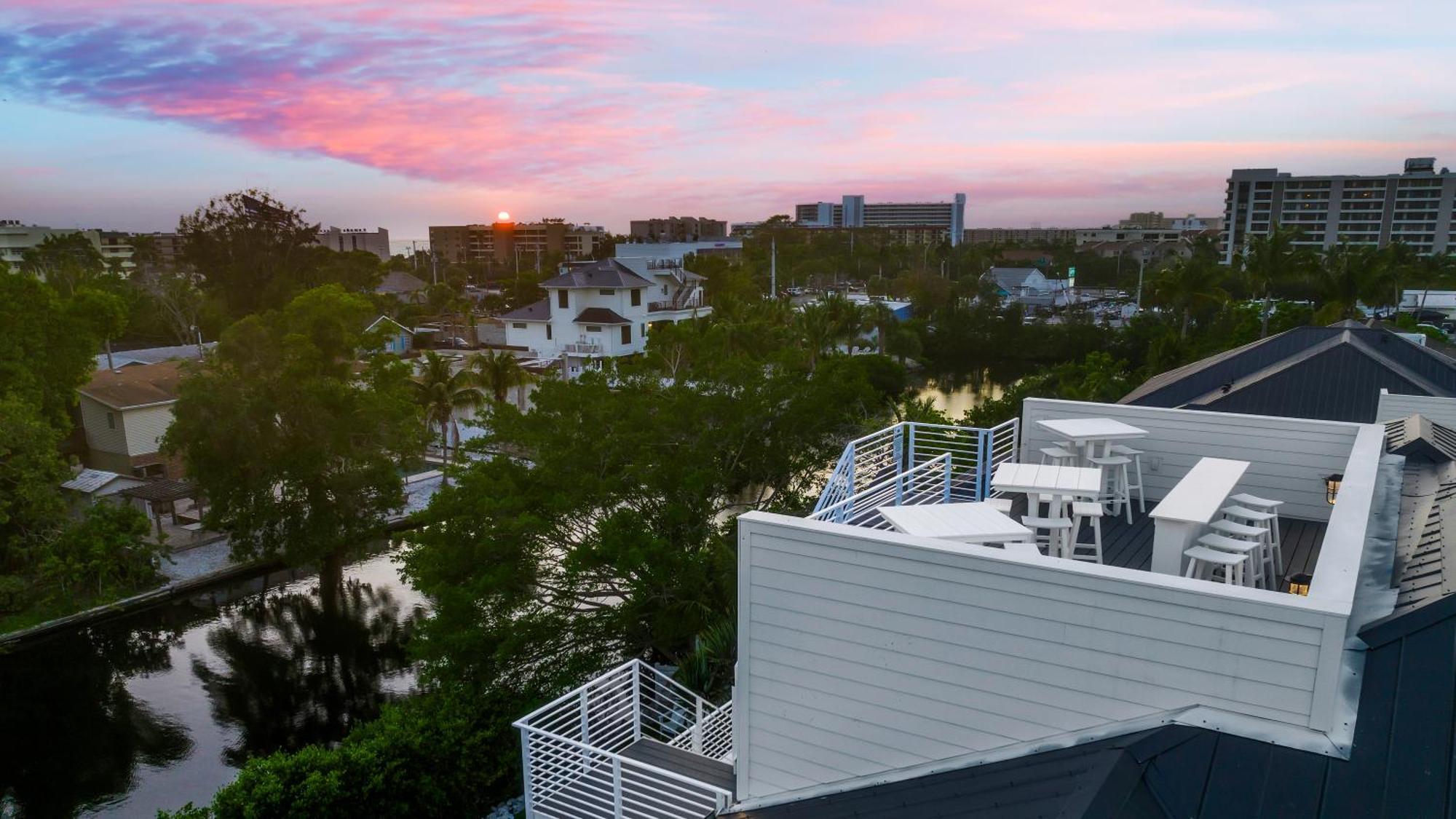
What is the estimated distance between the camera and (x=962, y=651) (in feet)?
15.6

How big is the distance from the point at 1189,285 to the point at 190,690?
40.6 metres

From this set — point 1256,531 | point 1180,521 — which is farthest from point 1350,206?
point 1180,521

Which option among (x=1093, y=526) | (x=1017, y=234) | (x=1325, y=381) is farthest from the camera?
(x=1017, y=234)

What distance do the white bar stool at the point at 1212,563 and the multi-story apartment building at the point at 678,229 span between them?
12642 centimetres

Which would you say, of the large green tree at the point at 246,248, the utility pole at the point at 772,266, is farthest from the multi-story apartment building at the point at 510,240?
the large green tree at the point at 246,248

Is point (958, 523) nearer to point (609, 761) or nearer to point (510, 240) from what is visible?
point (609, 761)

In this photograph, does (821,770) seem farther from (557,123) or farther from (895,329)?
(895,329)

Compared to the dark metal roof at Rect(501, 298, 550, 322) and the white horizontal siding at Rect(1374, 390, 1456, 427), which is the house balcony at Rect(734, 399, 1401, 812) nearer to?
the white horizontal siding at Rect(1374, 390, 1456, 427)

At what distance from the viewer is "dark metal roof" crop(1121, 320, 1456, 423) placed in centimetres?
1503

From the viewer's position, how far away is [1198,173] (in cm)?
7162

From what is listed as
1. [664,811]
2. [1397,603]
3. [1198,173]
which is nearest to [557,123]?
[664,811]

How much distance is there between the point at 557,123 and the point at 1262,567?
86.5ft

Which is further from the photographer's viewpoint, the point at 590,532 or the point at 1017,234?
the point at 1017,234

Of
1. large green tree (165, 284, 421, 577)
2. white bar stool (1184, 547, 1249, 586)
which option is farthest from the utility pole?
white bar stool (1184, 547, 1249, 586)
